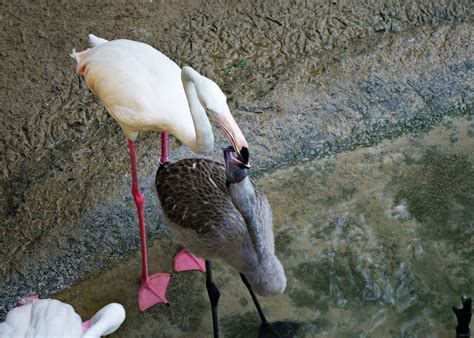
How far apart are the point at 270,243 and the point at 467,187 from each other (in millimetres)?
1497

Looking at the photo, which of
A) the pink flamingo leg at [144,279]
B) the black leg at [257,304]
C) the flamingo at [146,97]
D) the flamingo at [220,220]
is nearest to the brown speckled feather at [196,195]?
the flamingo at [220,220]

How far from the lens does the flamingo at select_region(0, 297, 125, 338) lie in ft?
9.60

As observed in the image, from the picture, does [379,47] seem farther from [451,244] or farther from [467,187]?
[451,244]

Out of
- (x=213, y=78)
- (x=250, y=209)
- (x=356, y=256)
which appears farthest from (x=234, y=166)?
(x=213, y=78)

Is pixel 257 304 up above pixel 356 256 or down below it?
above

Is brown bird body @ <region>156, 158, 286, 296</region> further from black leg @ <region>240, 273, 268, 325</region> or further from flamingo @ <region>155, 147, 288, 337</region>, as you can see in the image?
black leg @ <region>240, 273, 268, 325</region>

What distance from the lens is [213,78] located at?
5105mm

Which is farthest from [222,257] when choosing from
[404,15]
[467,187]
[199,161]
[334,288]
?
[404,15]

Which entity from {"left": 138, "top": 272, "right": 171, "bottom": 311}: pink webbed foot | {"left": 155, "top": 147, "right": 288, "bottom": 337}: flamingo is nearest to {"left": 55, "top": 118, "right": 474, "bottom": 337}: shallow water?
{"left": 138, "top": 272, "right": 171, "bottom": 311}: pink webbed foot

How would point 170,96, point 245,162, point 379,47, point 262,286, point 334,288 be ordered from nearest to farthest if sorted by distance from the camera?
1. point 245,162
2. point 262,286
3. point 170,96
4. point 334,288
5. point 379,47

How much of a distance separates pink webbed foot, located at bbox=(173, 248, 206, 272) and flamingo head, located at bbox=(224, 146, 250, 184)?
1.08 m

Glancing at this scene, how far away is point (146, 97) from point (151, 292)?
1.04m

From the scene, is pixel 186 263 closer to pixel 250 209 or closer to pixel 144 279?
pixel 144 279

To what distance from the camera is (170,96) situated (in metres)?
3.88
